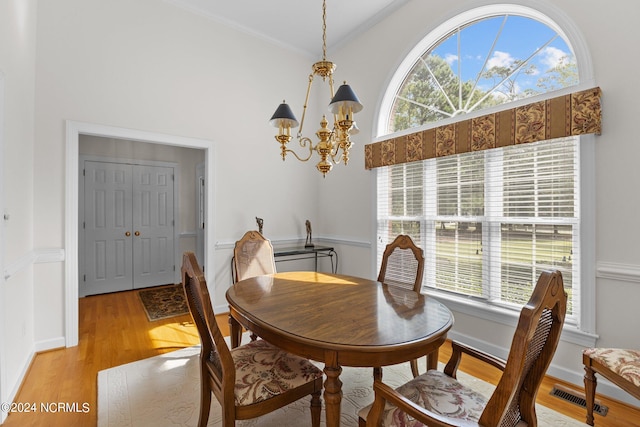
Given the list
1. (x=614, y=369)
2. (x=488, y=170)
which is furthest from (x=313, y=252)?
(x=614, y=369)

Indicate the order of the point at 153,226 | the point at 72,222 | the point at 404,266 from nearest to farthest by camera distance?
the point at 404,266 < the point at 72,222 < the point at 153,226

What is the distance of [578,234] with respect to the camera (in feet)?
7.29

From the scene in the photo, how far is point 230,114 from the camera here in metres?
3.82

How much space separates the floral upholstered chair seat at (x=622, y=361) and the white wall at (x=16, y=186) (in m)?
3.50

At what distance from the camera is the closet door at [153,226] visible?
4922 millimetres

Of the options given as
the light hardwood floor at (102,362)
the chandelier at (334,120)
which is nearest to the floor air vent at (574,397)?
the light hardwood floor at (102,362)

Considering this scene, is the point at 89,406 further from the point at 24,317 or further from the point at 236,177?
the point at 236,177

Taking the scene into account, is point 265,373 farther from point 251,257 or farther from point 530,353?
point 251,257

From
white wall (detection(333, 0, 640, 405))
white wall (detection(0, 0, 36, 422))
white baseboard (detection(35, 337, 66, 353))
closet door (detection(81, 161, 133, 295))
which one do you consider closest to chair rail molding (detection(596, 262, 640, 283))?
white wall (detection(333, 0, 640, 405))

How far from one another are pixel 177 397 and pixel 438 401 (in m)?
1.75

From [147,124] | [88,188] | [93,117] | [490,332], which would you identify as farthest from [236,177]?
[490,332]

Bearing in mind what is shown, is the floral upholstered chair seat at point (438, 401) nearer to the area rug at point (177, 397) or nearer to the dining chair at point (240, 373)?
the dining chair at point (240, 373)

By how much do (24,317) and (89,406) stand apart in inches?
42.1

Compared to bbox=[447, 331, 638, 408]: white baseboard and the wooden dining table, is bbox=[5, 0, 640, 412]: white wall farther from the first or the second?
the wooden dining table
